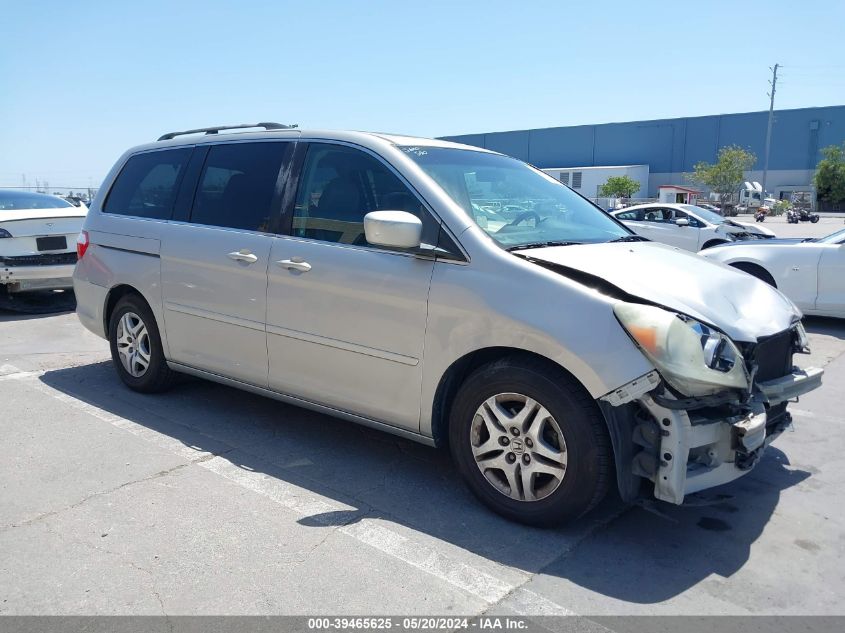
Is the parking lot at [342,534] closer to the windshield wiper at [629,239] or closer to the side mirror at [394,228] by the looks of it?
the side mirror at [394,228]

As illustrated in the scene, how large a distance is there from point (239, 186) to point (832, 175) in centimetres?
7026

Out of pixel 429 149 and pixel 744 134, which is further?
pixel 744 134

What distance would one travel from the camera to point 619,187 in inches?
2643

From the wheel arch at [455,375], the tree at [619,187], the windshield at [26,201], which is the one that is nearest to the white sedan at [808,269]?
the wheel arch at [455,375]

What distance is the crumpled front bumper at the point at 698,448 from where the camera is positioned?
2953 millimetres

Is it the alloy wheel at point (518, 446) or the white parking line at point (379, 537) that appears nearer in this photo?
the white parking line at point (379, 537)

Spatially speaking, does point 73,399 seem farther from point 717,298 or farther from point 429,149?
point 717,298

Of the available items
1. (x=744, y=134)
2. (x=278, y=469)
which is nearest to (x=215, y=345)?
(x=278, y=469)

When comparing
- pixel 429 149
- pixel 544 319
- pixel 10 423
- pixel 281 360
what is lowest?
pixel 10 423

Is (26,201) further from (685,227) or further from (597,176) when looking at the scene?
(597,176)

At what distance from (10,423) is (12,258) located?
4.55 meters

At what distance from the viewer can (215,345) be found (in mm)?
4652

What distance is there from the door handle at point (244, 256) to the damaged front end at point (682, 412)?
2319 mm

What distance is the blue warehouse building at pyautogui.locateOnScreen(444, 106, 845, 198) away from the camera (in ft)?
230
